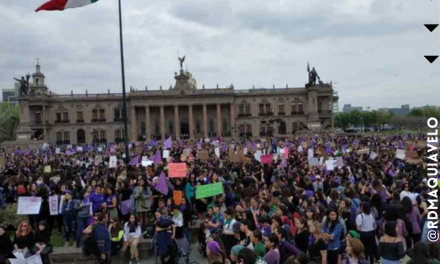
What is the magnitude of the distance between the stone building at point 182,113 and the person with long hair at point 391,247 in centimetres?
7122

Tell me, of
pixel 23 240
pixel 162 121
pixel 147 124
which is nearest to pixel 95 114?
pixel 147 124


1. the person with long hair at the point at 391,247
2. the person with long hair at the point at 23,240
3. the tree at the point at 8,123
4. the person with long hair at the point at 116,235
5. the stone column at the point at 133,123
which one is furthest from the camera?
the tree at the point at 8,123

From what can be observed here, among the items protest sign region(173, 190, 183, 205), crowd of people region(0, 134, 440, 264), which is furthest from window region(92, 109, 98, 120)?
protest sign region(173, 190, 183, 205)

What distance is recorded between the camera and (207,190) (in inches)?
439

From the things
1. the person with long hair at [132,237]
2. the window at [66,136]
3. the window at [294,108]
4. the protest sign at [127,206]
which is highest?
the window at [294,108]

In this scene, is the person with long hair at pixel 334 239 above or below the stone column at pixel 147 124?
below

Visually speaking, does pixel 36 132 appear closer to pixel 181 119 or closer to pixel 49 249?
pixel 181 119

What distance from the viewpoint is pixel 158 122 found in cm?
7981

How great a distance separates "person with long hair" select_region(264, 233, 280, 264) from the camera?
21.0 ft

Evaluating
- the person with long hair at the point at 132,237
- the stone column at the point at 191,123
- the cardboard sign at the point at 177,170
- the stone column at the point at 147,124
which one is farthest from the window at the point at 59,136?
the person with long hair at the point at 132,237

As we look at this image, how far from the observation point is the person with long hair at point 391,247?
638cm

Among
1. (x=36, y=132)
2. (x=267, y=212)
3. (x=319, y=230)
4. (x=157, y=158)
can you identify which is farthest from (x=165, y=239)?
(x=36, y=132)

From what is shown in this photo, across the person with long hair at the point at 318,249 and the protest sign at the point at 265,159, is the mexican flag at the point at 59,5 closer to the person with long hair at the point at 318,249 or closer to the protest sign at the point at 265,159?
the protest sign at the point at 265,159

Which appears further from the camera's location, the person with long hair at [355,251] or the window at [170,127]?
the window at [170,127]
